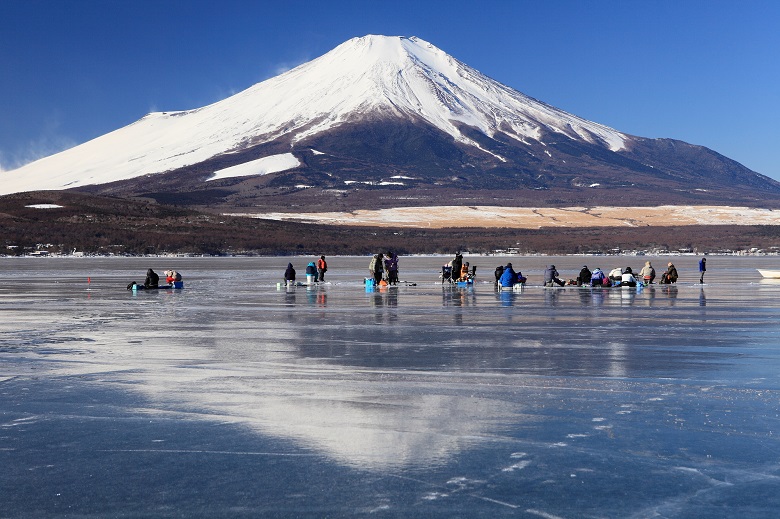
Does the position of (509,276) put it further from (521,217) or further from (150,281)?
(521,217)

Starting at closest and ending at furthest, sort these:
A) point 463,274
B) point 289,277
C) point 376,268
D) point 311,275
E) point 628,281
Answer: point 376,268
point 628,281
point 289,277
point 463,274
point 311,275

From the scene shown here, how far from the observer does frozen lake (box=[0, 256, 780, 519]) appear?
26.6 feet

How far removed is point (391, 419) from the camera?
1093cm

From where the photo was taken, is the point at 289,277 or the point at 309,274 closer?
the point at 289,277

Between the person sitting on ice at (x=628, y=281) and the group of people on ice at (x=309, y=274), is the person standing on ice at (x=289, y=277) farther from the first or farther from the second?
the person sitting on ice at (x=628, y=281)

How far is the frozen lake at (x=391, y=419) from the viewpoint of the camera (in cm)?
810

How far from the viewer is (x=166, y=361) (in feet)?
52.1

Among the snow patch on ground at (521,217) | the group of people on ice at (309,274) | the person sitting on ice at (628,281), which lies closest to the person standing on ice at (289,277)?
the group of people on ice at (309,274)

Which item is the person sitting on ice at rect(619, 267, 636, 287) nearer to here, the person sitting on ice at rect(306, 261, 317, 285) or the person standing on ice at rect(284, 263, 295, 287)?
the person sitting on ice at rect(306, 261, 317, 285)

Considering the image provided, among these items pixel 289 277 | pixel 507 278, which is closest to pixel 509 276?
pixel 507 278

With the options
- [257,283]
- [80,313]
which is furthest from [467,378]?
[257,283]

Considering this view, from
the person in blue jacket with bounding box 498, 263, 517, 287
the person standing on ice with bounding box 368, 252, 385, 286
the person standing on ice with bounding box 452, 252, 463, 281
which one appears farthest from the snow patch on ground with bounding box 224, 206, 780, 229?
the person in blue jacket with bounding box 498, 263, 517, 287

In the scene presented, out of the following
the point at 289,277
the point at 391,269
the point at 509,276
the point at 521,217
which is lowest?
the point at 289,277

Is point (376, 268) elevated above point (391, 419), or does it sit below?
above
